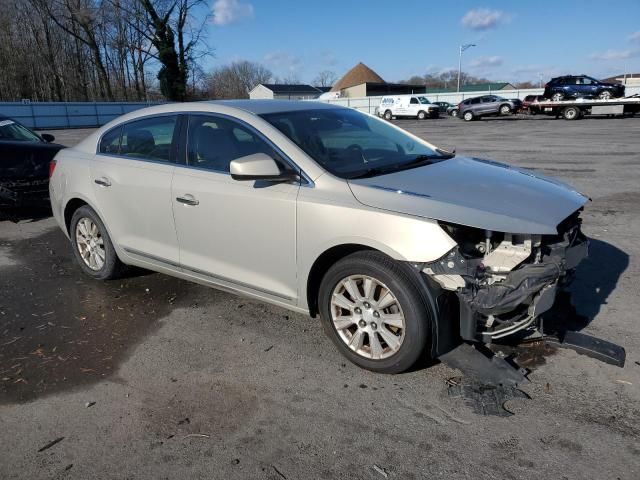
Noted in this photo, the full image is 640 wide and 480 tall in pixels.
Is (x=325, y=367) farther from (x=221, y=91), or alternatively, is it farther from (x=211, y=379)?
(x=221, y=91)

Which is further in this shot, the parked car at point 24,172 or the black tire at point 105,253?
the parked car at point 24,172

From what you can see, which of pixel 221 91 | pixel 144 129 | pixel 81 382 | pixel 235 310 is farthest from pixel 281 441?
pixel 221 91

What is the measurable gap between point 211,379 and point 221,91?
9179cm

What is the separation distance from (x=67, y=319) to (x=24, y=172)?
14.6 feet

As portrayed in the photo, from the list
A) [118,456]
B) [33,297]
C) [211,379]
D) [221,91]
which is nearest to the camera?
[118,456]

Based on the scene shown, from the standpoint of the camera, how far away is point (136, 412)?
3.04 metres

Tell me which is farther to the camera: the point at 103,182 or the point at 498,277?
the point at 103,182

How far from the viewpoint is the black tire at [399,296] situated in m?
3.01

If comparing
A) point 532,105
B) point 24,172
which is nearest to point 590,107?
point 532,105

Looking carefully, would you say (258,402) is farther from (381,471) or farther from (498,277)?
(498,277)

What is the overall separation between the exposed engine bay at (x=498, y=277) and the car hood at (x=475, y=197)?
0.12 m

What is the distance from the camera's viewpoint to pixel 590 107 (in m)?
30.5

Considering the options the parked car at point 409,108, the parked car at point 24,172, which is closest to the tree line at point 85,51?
the parked car at point 409,108

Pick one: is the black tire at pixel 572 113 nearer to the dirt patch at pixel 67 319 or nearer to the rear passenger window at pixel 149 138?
the dirt patch at pixel 67 319
